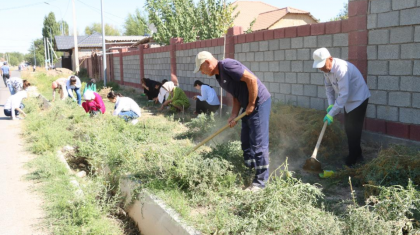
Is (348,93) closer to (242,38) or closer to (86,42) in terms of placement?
(242,38)

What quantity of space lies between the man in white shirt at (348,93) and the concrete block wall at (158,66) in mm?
9275

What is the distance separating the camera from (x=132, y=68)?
18.2 metres

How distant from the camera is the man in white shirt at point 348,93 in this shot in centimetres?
469

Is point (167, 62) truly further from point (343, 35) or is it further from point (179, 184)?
point (179, 184)

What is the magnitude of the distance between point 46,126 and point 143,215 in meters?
5.49

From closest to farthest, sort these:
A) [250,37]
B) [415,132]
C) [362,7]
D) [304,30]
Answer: [415,132], [362,7], [304,30], [250,37]

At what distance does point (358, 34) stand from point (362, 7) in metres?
0.41

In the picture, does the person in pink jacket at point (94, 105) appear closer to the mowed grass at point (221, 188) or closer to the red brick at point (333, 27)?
the mowed grass at point (221, 188)

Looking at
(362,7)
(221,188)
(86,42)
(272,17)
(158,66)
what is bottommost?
(221,188)

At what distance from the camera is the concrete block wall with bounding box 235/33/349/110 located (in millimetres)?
6519

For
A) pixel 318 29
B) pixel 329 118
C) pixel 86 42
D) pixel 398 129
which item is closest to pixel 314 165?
pixel 329 118

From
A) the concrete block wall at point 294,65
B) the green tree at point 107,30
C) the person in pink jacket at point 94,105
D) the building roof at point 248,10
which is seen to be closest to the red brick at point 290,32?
the concrete block wall at point 294,65

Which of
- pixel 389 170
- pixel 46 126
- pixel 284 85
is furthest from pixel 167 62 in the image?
pixel 389 170

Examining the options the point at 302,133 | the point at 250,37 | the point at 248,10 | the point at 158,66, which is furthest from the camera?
the point at 248,10
